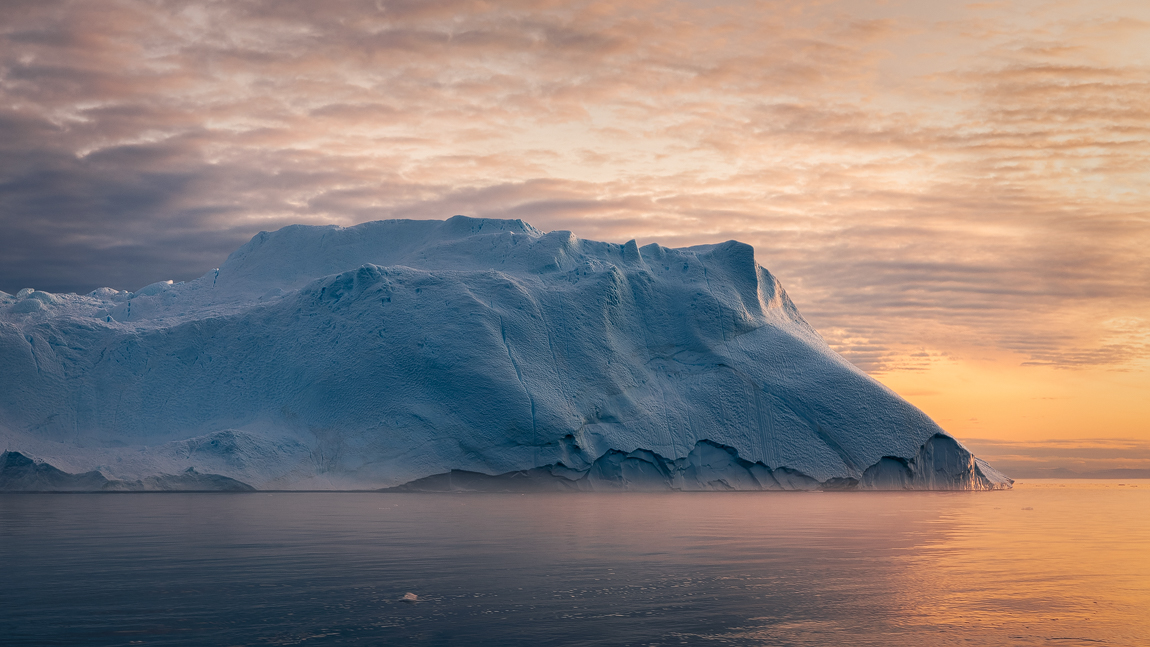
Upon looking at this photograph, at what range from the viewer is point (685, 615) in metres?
8.20

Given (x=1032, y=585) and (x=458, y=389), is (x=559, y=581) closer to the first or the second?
(x=1032, y=585)

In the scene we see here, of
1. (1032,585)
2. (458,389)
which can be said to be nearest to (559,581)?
(1032,585)

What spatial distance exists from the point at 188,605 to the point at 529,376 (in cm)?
2480

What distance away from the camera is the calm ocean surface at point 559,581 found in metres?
7.48

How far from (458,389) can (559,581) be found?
73.2 feet

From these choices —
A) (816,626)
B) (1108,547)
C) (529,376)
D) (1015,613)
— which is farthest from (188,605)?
(529,376)

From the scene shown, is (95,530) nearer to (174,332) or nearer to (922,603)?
(922,603)

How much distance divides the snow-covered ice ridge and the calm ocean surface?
36.7 ft

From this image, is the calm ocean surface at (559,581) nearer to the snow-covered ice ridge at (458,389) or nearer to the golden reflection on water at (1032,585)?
the golden reflection on water at (1032,585)

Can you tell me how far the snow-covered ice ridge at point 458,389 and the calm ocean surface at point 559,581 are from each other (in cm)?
1117

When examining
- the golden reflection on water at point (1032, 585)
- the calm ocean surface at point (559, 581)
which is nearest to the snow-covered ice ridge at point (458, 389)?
the calm ocean surface at point (559, 581)

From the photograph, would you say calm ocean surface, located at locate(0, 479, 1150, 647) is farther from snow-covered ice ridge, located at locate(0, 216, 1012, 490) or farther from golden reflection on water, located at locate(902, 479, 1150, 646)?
snow-covered ice ridge, located at locate(0, 216, 1012, 490)

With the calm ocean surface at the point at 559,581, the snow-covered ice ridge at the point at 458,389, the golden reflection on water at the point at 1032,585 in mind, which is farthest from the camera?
the snow-covered ice ridge at the point at 458,389

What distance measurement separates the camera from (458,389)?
31969 mm
